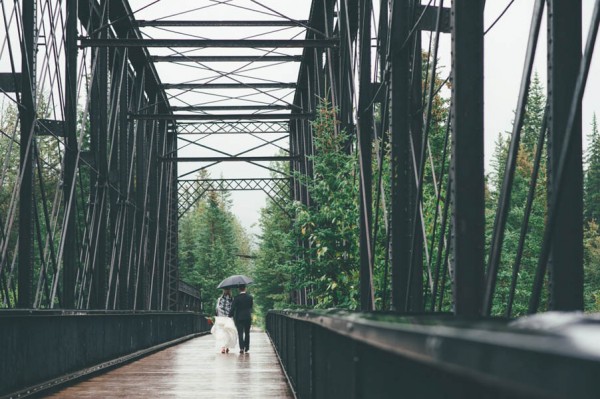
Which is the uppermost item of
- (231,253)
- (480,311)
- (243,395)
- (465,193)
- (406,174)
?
(231,253)

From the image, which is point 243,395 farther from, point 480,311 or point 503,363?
point 503,363

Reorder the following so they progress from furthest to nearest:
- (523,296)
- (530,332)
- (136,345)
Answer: (523,296), (136,345), (530,332)

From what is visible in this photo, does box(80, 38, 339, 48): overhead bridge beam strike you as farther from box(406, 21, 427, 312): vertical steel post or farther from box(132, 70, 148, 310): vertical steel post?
box(406, 21, 427, 312): vertical steel post

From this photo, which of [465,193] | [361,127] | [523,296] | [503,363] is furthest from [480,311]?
[523,296]

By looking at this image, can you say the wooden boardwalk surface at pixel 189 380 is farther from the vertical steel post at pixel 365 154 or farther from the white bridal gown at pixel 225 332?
the white bridal gown at pixel 225 332

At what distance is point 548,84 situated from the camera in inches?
222

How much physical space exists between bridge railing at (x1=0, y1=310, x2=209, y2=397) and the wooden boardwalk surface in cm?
27

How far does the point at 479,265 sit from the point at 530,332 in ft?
19.3

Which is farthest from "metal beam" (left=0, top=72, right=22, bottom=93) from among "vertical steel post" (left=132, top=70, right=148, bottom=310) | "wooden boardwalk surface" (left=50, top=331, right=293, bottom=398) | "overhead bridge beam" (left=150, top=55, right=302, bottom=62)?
"vertical steel post" (left=132, top=70, right=148, bottom=310)

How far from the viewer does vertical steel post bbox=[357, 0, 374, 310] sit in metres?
Result: 13.2

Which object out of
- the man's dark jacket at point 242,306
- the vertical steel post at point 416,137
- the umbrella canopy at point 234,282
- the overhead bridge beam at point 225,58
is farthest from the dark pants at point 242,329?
the vertical steel post at point 416,137

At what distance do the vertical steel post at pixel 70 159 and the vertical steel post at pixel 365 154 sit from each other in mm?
5981

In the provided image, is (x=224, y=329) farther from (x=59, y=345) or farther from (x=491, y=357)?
(x=491, y=357)

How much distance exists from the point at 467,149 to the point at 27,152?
8.30 m
